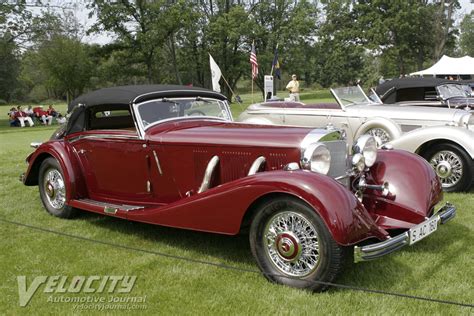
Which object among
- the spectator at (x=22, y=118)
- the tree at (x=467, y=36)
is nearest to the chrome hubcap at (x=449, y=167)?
the spectator at (x=22, y=118)

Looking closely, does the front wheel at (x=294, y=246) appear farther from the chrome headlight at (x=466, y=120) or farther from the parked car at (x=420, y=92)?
the parked car at (x=420, y=92)

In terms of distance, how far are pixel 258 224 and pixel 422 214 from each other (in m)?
1.64

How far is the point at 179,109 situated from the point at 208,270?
6.70 ft

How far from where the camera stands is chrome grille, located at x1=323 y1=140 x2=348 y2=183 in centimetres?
432

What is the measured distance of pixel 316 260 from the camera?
11.5 feet

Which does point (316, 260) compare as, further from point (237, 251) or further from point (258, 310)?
point (237, 251)

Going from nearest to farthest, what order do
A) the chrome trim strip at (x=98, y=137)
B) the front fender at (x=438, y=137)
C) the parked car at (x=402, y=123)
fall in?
1. the chrome trim strip at (x=98, y=137)
2. the front fender at (x=438, y=137)
3. the parked car at (x=402, y=123)

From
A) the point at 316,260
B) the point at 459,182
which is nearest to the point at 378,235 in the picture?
the point at 316,260

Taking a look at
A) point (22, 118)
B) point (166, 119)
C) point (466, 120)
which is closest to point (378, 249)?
point (166, 119)

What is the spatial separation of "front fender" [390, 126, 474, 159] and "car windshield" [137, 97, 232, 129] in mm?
3111

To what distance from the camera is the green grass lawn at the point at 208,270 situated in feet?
11.2

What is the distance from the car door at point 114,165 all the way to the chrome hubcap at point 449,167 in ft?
14.7

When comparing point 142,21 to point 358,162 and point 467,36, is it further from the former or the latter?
point 467,36

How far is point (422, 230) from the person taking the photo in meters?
3.78
